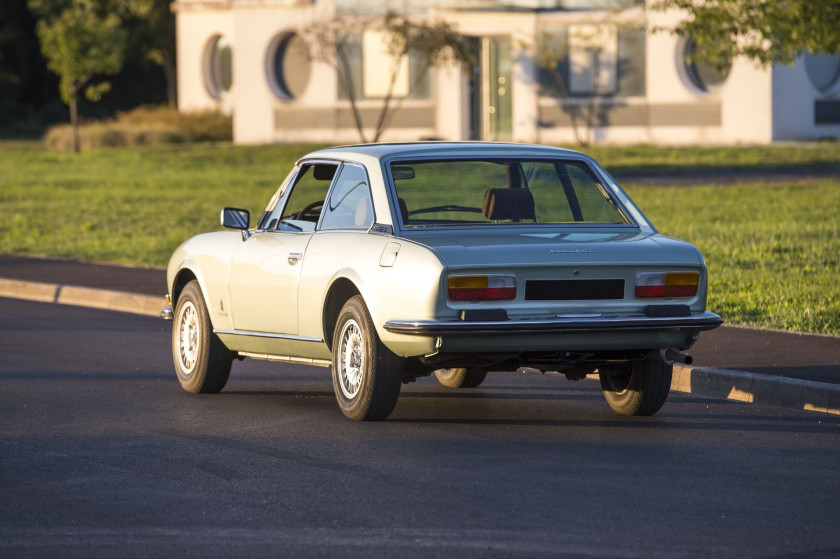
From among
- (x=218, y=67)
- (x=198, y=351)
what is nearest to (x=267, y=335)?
(x=198, y=351)

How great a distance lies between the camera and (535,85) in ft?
157

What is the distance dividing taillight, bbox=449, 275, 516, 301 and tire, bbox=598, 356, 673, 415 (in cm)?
111

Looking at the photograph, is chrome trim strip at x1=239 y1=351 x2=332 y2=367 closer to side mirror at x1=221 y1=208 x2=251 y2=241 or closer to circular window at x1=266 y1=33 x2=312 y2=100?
side mirror at x1=221 y1=208 x2=251 y2=241

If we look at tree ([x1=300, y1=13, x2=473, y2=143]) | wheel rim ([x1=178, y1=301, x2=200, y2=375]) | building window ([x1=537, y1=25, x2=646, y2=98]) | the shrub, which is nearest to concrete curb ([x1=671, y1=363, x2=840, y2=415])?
wheel rim ([x1=178, y1=301, x2=200, y2=375])

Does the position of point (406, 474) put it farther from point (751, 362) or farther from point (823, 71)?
point (823, 71)

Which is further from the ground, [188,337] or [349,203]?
[349,203]

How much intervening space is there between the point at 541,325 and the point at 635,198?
61.5 feet

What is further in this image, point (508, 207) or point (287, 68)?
point (287, 68)

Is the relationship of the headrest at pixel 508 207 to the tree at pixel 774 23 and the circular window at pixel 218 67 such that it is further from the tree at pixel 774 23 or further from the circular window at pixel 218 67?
the circular window at pixel 218 67

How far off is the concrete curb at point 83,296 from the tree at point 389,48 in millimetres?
27607

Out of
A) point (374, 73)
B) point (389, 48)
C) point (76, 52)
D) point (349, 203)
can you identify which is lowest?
point (349, 203)

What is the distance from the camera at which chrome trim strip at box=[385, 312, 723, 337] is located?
8.25 metres

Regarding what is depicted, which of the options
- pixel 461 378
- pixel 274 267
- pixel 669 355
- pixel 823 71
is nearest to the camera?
pixel 669 355

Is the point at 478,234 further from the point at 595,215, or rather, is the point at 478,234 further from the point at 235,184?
the point at 235,184
